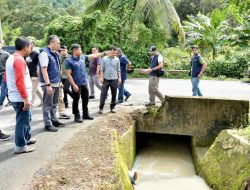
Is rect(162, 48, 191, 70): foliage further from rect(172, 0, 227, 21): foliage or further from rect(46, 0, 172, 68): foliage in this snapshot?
rect(172, 0, 227, 21): foliage

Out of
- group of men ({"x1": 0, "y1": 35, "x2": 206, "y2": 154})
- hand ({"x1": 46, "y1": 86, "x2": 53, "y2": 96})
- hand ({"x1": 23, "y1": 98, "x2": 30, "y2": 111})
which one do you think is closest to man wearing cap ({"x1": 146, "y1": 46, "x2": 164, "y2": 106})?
group of men ({"x1": 0, "y1": 35, "x2": 206, "y2": 154})

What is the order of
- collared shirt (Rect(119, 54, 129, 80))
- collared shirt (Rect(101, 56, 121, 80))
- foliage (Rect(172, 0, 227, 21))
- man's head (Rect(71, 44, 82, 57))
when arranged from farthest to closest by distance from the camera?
foliage (Rect(172, 0, 227, 21)) < collared shirt (Rect(119, 54, 129, 80)) < collared shirt (Rect(101, 56, 121, 80)) < man's head (Rect(71, 44, 82, 57))

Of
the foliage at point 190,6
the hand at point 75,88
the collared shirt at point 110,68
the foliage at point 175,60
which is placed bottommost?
the foliage at point 175,60

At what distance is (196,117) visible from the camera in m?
9.83

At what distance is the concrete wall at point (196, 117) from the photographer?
9.52 metres

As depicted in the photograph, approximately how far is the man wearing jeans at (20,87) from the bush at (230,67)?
52.7 ft

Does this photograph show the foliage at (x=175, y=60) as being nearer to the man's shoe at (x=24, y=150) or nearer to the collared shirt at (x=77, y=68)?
the collared shirt at (x=77, y=68)

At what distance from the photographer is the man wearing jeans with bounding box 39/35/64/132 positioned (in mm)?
7078

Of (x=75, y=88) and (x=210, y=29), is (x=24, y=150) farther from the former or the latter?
(x=210, y=29)

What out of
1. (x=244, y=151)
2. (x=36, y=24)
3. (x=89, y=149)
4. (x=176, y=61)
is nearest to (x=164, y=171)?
(x=244, y=151)

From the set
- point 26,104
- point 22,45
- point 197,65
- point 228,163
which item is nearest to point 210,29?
point 197,65

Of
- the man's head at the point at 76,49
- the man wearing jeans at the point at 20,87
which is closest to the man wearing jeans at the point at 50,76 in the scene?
the man's head at the point at 76,49

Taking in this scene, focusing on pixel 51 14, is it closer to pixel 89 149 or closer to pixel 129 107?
pixel 129 107

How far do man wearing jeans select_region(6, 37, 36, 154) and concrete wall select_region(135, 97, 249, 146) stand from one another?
462cm
